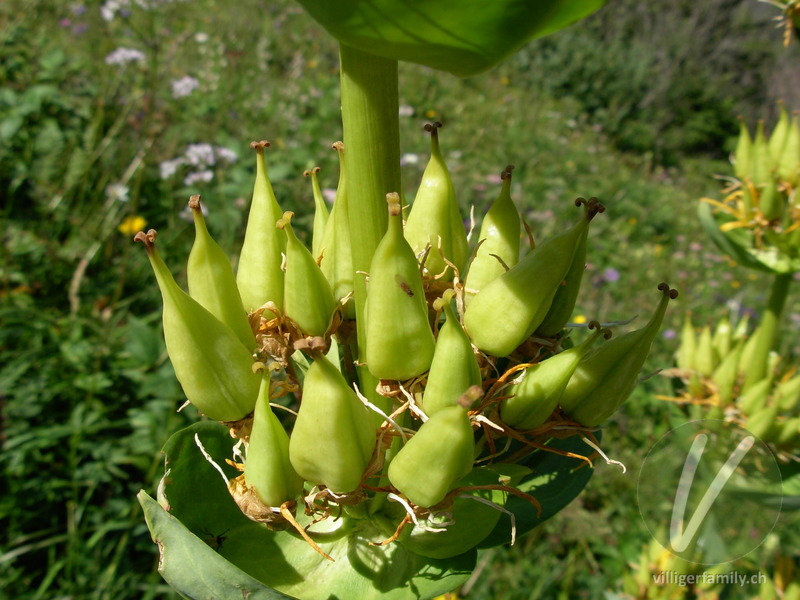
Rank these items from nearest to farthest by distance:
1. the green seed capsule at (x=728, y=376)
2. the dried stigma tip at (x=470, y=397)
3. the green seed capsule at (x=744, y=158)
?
the dried stigma tip at (x=470, y=397) < the green seed capsule at (x=744, y=158) < the green seed capsule at (x=728, y=376)

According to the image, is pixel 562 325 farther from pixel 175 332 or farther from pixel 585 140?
pixel 585 140

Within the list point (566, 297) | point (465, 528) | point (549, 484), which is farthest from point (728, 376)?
point (465, 528)

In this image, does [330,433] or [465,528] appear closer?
[330,433]

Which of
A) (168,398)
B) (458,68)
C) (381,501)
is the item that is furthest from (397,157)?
(168,398)

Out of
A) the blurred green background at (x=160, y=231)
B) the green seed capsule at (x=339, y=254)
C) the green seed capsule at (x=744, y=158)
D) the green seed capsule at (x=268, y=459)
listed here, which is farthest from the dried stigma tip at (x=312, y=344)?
the green seed capsule at (x=744, y=158)

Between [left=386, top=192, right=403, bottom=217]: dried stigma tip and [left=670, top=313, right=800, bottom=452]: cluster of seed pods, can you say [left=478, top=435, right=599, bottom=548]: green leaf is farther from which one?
[left=670, top=313, right=800, bottom=452]: cluster of seed pods

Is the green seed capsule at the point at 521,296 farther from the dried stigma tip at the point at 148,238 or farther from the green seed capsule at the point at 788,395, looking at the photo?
the green seed capsule at the point at 788,395

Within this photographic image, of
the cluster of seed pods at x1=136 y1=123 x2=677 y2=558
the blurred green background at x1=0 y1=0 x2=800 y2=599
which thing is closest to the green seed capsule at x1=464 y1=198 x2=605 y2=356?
the cluster of seed pods at x1=136 y1=123 x2=677 y2=558

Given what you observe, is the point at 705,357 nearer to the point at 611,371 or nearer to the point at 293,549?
the point at 611,371
